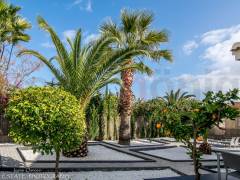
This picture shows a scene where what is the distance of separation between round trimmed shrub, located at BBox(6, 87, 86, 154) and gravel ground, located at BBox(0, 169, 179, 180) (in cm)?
177

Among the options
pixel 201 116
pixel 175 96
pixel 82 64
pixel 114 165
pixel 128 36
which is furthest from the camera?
pixel 175 96

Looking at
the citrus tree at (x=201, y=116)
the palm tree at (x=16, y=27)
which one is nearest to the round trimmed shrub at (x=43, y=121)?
the citrus tree at (x=201, y=116)

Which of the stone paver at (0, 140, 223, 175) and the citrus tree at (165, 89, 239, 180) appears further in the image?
the stone paver at (0, 140, 223, 175)

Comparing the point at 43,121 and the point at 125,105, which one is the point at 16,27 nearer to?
the point at 125,105

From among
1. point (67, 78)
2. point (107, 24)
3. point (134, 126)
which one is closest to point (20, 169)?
point (67, 78)

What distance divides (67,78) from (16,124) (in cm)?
588

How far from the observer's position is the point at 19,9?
73.1 ft

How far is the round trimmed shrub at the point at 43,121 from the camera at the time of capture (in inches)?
282

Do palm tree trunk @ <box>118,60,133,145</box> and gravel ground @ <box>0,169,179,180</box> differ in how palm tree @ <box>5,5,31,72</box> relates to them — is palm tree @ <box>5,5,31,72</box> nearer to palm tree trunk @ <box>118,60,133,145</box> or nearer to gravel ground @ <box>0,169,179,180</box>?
palm tree trunk @ <box>118,60,133,145</box>

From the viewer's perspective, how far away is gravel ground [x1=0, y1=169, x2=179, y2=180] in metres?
8.88

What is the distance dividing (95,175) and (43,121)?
3.04 metres

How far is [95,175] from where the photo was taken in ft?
31.2

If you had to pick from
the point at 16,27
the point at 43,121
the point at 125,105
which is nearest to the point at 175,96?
the point at 125,105

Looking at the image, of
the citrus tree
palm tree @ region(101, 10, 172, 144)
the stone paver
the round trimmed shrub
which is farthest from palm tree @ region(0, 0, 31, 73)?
the citrus tree
